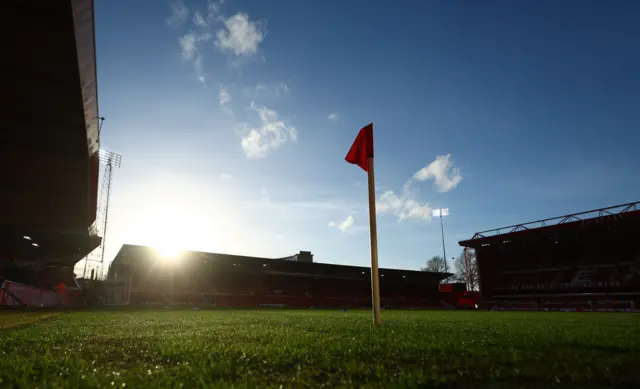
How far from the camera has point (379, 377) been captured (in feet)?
8.28

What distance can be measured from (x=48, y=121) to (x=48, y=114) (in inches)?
31.2

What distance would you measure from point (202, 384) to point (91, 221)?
33054 mm

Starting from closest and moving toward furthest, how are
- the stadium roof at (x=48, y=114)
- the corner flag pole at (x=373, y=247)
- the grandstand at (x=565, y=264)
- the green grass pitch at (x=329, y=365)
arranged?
the green grass pitch at (x=329, y=365)
the corner flag pole at (x=373, y=247)
the stadium roof at (x=48, y=114)
the grandstand at (x=565, y=264)

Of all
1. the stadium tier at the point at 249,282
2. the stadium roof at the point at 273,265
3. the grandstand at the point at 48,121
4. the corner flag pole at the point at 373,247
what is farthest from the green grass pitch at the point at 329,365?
the stadium roof at the point at 273,265

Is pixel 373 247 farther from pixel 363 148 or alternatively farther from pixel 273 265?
pixel 273 265

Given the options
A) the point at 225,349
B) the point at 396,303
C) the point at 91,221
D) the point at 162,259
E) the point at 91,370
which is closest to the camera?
the point at 91,370

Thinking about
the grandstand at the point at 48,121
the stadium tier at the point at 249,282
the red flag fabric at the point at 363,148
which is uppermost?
the grandstand at the point at 48,121

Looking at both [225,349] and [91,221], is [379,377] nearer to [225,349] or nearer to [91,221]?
[225,349]

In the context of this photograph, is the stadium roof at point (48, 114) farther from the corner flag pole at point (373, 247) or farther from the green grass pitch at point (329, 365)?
the green grass pitch at point (329, 365)

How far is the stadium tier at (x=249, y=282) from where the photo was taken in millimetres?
37812

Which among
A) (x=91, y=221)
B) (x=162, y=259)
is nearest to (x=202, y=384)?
(x=91, y=221)

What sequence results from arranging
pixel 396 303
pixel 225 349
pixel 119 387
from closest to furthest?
1. pixel 119 387
2. pixel 225 349
3. pixel 396 303

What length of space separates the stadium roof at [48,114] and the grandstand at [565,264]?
41.0 metres

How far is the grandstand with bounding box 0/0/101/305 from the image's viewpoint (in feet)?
27.4
